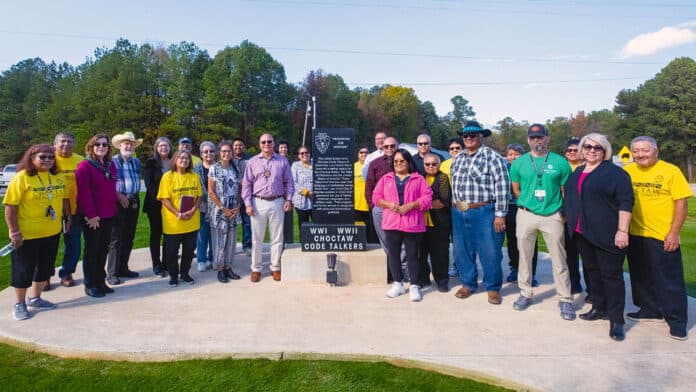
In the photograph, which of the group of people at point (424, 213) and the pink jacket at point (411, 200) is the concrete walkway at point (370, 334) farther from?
the pink jacket at point (411, 200)

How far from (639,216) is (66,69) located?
59.2 metres

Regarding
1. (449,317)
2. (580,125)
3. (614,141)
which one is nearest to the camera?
(449,317)

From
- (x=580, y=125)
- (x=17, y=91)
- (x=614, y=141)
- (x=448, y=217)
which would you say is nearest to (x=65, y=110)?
(x=17, y=91)

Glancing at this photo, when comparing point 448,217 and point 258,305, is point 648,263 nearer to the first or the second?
point 448,217

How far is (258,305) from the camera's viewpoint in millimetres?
4582

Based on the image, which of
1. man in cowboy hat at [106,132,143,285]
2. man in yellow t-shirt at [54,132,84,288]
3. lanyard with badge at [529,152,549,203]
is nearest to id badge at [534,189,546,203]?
lanyard with badge at [529,152,549,203]

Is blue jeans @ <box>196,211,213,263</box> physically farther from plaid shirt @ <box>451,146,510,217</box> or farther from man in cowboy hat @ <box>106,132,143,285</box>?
plaid shirt @ <box>451,146,510,217</box>

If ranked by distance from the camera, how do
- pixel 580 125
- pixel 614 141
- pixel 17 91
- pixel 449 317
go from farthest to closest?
pixel 580 125 < pixel 614 141 < pixel 17 91 < pixel 449 317

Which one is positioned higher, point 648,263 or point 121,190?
point 121,190

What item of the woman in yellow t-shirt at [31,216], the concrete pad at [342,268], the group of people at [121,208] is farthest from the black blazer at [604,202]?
the woman in yellow t-shirt at [31,216]

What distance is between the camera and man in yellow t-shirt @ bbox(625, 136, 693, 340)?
3.73m

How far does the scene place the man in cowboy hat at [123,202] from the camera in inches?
209

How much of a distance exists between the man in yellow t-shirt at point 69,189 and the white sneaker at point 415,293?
13.1 ft

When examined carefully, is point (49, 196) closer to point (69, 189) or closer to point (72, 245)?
point (69, 189)
